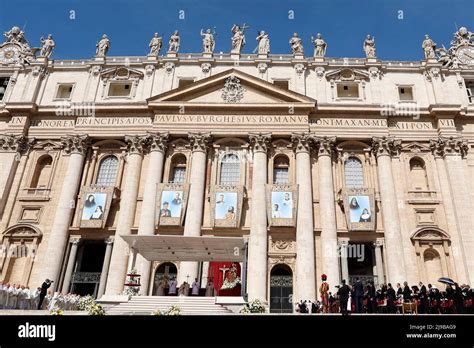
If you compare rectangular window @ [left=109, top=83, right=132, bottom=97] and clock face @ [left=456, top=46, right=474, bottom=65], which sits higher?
clock face @ [left=456, top=46, right=474, bottom=65]

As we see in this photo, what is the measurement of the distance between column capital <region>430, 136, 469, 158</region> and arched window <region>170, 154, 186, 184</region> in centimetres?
1867

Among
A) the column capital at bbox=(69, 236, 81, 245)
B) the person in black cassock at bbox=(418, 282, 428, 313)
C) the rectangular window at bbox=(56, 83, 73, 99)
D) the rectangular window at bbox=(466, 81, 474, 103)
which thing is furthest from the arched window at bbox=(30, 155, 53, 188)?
the rectangular window at bbox=(466, 81, 474, 103)

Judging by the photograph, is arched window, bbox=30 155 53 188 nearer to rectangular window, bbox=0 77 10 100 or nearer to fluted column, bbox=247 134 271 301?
rectangular window, bbox=0 77 10 100

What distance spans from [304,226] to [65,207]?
54.7 ft

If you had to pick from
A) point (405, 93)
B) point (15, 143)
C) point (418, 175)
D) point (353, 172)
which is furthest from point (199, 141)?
point (405, 93)

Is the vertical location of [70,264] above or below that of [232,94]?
below

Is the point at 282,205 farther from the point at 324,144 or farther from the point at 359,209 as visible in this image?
the point at 324,144

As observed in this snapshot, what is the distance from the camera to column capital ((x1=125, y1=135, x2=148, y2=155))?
30.6 m

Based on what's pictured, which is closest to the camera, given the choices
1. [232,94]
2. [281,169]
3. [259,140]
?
[259,140]

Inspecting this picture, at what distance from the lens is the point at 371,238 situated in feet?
90.2

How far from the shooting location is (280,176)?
30656 mm

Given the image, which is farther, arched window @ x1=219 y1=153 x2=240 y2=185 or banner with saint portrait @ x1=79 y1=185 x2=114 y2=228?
arched window @ x1=219 y1=153 x2=240 y2=185

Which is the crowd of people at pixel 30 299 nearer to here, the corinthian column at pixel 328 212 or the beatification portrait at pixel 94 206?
the beatification portrait at pixel 94 206
